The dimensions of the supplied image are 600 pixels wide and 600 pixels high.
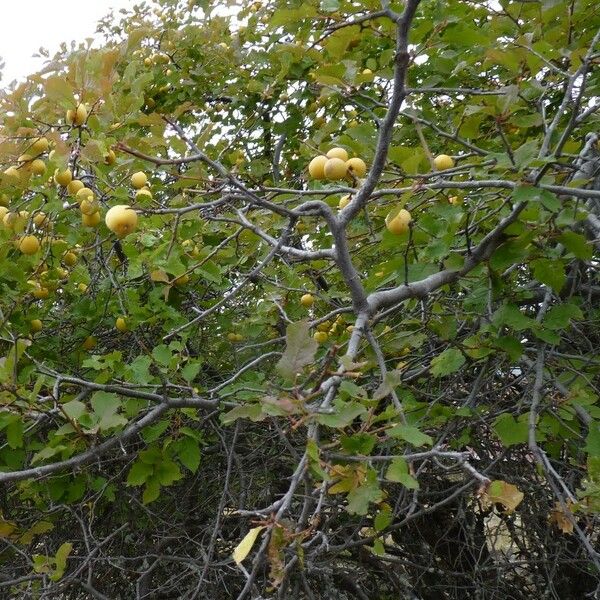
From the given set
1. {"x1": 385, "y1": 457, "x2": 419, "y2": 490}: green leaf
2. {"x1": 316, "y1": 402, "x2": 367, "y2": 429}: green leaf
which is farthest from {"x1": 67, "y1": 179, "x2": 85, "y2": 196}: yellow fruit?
{"x1": 385, "y1": 457, "x2": 419, "y2": 490}: green leaf

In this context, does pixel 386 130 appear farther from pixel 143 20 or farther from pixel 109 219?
pixel 143 20

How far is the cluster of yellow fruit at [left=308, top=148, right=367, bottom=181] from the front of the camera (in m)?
1.62

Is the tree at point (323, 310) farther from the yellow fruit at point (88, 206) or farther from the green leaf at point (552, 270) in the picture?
the yellow fruit at point (88, 206)

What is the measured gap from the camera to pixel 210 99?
14.8 ft

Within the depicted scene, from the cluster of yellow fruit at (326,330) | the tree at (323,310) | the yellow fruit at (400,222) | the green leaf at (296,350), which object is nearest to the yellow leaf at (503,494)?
the tree at (323,310)

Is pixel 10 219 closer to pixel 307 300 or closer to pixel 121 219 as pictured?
pixel 121 219

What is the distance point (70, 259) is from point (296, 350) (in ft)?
5.99

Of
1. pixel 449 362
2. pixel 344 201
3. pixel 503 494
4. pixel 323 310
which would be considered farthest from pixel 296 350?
pixel 323 310

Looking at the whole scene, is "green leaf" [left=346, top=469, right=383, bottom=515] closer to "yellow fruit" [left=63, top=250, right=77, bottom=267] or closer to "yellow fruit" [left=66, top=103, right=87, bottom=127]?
"yellow fruit" [left=66, top=103, right=87, bottom=127]

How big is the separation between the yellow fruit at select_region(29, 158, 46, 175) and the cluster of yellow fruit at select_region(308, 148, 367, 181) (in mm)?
1009

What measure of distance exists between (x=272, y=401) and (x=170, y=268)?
1.18m

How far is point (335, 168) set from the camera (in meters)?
1.61

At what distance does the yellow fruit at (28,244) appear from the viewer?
6.96ft

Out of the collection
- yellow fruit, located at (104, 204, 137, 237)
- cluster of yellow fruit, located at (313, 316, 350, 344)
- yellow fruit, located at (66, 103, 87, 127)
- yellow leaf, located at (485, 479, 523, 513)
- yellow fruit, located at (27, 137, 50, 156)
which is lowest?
cluster of yellow fruit, located at (313, 316, 350, 344)
